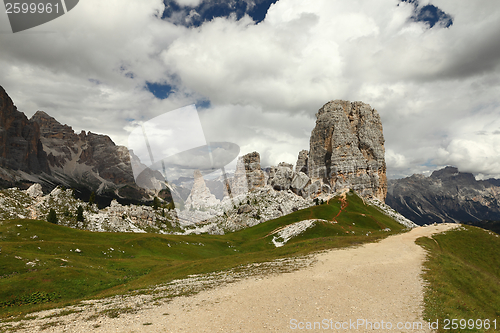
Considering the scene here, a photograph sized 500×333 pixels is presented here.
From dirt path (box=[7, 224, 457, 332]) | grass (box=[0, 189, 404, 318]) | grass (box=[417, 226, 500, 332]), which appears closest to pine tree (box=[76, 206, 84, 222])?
grass (box=[0, 189, 404, 318])

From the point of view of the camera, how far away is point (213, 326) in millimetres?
16375

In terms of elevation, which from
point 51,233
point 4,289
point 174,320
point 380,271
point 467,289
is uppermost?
point 51,233

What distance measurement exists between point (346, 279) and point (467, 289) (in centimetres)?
1441

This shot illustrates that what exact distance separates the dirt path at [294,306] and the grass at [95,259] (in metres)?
12.9

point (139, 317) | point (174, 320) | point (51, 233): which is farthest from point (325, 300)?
point (51, 233)

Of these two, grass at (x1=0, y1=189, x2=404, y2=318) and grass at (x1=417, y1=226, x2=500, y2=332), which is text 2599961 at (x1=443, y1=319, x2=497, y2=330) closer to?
grass at (x1=417, y1=226, x2=500, y2=332)

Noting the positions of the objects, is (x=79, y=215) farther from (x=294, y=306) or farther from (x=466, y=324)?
(x=466, y=324)

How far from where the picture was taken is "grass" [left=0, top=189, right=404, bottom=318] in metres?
30.8

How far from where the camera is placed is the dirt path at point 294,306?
16453mm

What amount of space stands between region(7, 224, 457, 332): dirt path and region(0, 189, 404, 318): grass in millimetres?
12927

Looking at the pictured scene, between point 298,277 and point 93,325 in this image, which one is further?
point 298,277

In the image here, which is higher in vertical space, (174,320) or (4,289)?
(4,289)

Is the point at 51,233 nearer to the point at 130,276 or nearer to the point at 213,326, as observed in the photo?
the point at 130,276

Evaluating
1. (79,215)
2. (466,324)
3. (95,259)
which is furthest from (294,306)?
(79,215)
